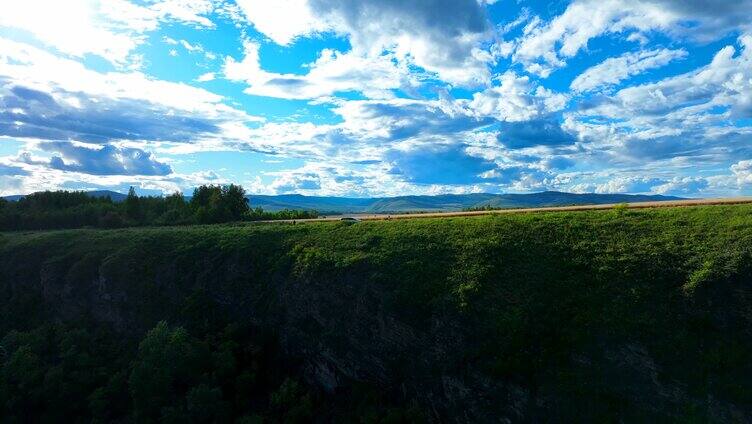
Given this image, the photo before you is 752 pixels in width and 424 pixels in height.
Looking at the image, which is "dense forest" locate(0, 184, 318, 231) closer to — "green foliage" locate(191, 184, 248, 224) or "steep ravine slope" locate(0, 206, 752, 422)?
"green foliage" locate(191, 184, 248, 224)

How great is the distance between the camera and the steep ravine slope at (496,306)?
81.5 ft

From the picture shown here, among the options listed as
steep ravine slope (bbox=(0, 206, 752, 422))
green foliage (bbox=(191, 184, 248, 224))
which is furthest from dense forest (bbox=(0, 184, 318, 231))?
steep ravine slope (bbox=(0, 206, 752, 422))

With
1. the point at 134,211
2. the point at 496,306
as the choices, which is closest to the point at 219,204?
the point at 134,211

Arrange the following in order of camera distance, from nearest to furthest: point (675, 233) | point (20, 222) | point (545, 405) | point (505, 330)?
point (545, 405) → point (505, 330) → point (675, 233) → point (20, 222)

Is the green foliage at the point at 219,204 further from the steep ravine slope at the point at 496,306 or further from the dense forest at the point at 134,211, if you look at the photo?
the steep ravine slope at the point at 496,306

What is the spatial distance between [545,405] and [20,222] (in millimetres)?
112223

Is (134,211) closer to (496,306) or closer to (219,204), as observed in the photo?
(219,204)

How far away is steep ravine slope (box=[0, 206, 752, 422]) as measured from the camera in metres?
24.8

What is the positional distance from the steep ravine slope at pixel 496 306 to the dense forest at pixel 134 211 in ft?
125

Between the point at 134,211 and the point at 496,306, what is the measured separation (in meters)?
89.8

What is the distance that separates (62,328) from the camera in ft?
149

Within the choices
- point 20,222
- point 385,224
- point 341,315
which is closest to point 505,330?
point 341,315

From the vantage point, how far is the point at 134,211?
9794 centimetres

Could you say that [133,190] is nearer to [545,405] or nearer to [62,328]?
[62,328]
